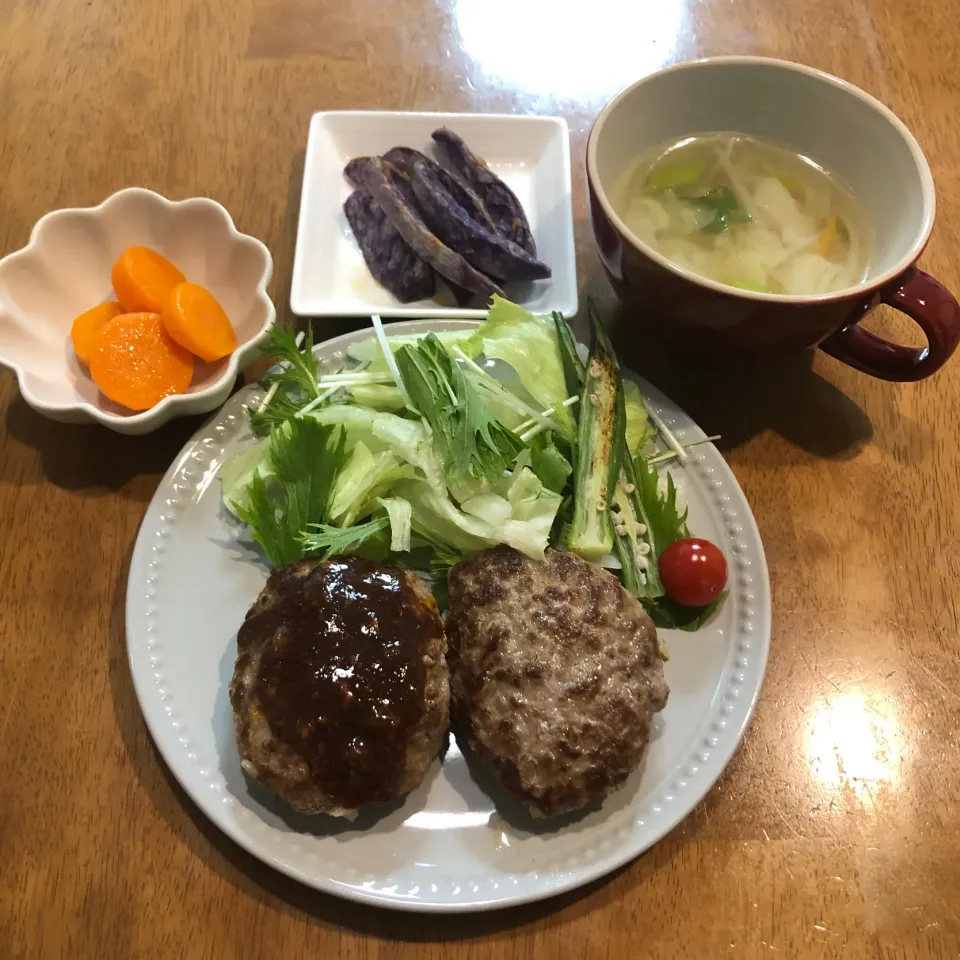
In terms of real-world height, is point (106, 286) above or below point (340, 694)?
above

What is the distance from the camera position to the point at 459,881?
1.52m

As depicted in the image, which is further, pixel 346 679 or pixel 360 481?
pixel 360 481

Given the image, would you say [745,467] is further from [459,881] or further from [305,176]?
[305,176]

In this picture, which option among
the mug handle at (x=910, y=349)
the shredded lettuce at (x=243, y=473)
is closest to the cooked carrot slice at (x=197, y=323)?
the shredded lettuce at (x=243, y=473)

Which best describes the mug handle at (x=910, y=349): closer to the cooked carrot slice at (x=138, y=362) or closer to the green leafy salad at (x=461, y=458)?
the green leafy salad at (x=461, y=458)

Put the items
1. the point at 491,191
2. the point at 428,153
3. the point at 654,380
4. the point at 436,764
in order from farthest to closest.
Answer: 1. the point at 428,153
2. the point at 491,191
3. the point at 654,380
4. the point at 436,764

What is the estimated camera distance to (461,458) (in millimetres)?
1859

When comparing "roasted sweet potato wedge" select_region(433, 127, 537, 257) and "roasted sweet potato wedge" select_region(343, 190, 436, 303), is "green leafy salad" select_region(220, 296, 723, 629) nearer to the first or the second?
"roasted sweet potato wedge" select_region(343, 190, 436, 303)

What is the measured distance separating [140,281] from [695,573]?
1554 mm

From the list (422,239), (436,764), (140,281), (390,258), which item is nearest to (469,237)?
(422,239)

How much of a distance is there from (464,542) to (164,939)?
3.24 ft

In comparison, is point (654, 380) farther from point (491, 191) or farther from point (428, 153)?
point (428, 153)

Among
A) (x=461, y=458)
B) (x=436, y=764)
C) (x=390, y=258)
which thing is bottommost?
(x=436, y=764)

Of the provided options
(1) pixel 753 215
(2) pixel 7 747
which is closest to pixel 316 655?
(2) pixel 7 747
